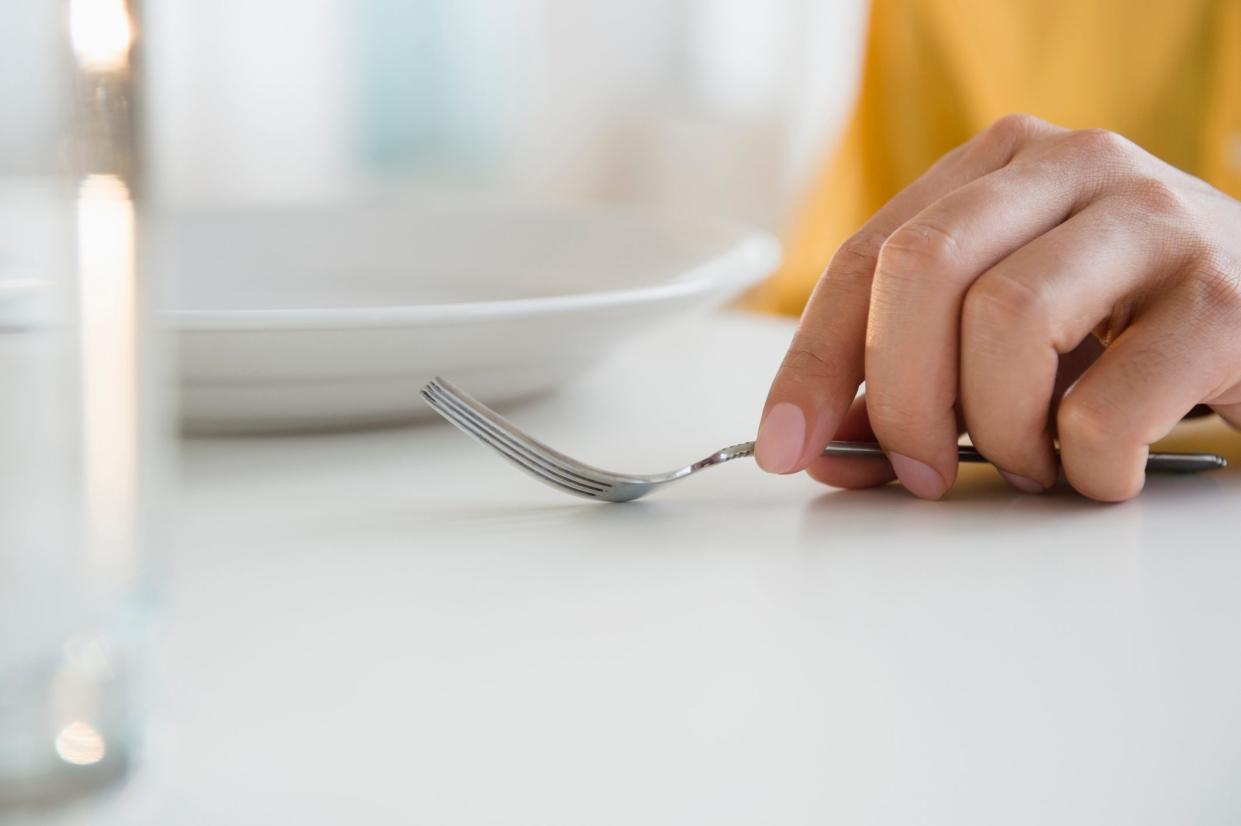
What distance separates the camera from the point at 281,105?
10.5 ft

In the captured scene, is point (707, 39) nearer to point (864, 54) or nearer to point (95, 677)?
point (864, 54)

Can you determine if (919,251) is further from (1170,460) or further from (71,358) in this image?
(71,358)

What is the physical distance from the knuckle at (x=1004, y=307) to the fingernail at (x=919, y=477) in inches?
2.2

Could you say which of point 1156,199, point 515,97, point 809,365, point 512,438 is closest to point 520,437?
point 512,438

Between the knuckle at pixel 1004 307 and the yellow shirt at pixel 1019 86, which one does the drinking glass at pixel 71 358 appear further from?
the yellow shirt at pixel 1019 86

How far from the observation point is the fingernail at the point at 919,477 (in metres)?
0.47

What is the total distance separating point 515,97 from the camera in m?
3.49

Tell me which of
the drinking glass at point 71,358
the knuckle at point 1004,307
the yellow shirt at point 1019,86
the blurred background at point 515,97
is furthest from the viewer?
the blurred background at point 515,97

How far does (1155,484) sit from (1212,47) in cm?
107

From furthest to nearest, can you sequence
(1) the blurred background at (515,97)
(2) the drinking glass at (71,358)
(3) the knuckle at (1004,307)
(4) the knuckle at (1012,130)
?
1. (1) the blurred background at (515,97)
2. (4) the knuckle at (1012,130)
3. (3) the knuckle at (1004,307)
4. (2) the drinking glass at (71,358)

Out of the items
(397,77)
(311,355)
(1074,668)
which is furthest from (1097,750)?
(397,77)

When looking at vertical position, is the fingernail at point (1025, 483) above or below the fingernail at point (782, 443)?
below

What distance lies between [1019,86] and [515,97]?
7.05ft

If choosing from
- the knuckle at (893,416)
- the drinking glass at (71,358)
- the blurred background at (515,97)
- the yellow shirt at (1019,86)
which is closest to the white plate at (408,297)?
the knuckle at (893,416)
